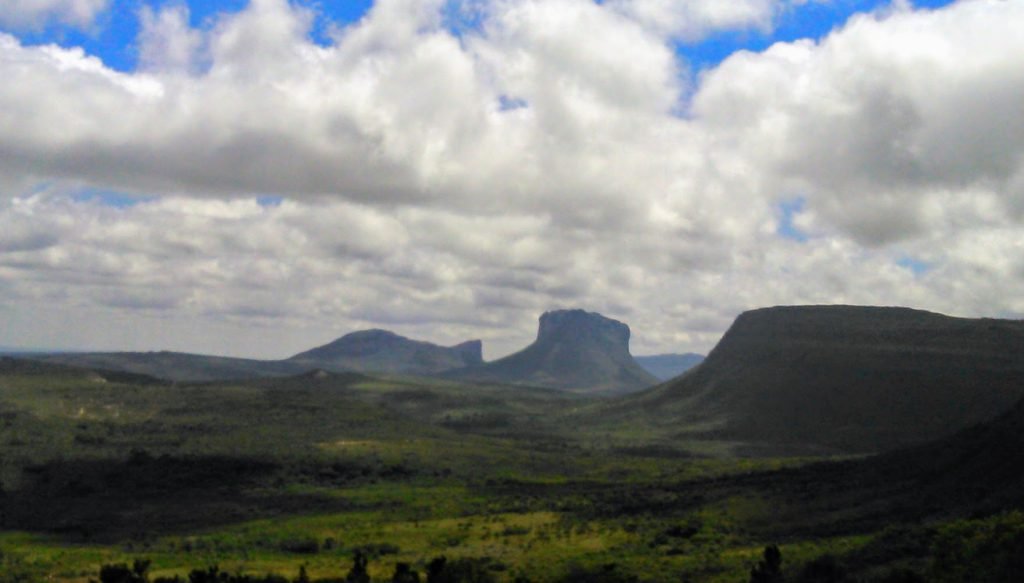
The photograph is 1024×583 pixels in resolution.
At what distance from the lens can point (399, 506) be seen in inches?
3927

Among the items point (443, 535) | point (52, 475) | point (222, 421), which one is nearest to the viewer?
point (443, 535)

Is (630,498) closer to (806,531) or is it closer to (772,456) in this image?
(806,531)

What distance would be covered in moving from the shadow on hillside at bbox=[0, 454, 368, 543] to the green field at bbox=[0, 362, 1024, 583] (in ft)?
1.00

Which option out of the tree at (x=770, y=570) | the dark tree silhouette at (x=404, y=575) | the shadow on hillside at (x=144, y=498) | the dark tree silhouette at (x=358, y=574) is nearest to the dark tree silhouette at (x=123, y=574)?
the dark tree silhouette at (x=358, y=574)

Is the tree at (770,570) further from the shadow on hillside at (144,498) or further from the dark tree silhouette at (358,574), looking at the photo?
the shadow on hillside at (144,498)

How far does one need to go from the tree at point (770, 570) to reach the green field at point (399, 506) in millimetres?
873

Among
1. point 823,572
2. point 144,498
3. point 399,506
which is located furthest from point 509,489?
point 823,572

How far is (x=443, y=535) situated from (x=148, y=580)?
85.0 feet

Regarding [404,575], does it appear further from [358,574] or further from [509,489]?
[509,489]

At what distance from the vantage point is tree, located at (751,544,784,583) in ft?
168

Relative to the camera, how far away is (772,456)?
164m

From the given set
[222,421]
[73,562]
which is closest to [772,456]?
[222,421]

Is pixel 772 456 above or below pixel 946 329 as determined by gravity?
below

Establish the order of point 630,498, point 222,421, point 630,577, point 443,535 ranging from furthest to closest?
point 222,421, point 630,498, point 443,535, point 630,577
